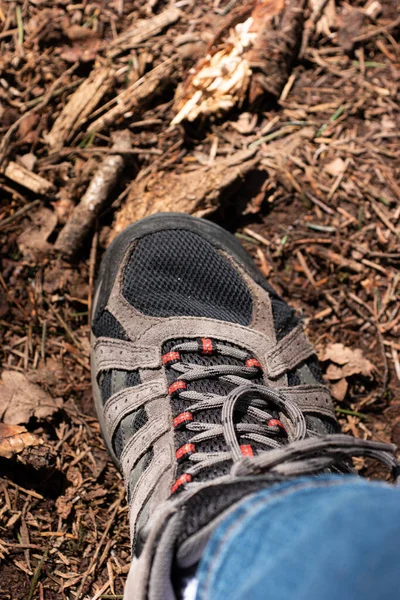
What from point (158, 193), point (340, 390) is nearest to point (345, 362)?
point (340, 390)

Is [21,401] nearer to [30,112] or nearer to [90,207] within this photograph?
[90,207]

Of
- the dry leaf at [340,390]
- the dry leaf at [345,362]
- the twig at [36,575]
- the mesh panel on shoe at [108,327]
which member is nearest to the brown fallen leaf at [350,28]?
the dry leaf at [345,362]

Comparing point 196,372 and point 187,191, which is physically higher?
point 187,191

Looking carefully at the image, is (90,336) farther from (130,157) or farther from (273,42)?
(273,42)

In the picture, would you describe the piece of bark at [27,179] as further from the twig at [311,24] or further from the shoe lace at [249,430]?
the twig at [311,24]

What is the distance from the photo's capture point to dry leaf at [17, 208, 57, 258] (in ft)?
7.51

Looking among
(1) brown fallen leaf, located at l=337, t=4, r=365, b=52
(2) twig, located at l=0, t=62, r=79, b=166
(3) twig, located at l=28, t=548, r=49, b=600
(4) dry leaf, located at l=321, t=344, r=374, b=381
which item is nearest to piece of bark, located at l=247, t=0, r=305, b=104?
(1) brown fallen leaf, located at l=337, t=4, r=365, b=52

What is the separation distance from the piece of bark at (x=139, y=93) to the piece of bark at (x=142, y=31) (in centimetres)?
17

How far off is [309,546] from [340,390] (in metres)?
1.28

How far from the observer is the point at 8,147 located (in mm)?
2330

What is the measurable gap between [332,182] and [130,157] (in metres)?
0.85

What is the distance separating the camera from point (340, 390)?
7.25ft

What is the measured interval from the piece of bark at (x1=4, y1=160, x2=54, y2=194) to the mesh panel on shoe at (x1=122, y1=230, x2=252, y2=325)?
47 cm

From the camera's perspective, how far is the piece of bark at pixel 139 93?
95.3 inches
